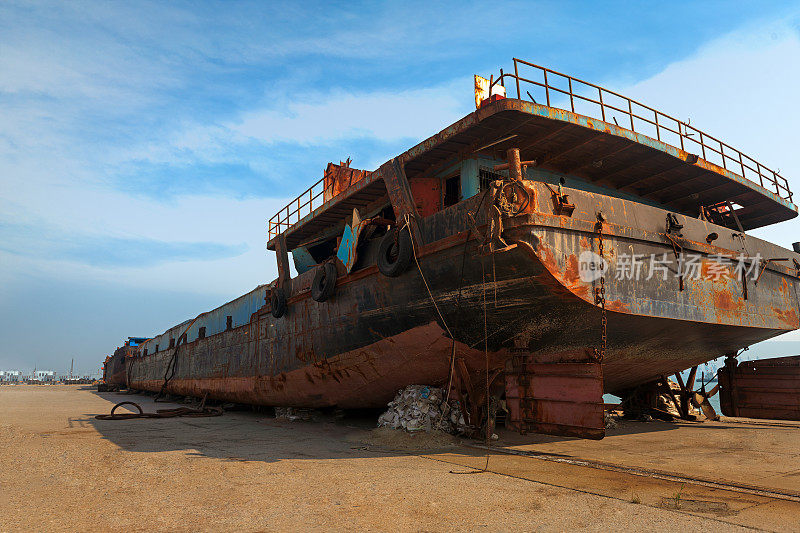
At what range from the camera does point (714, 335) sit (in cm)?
837

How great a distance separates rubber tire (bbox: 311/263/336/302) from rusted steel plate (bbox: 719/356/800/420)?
8.71 m

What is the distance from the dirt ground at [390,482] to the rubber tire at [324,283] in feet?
9.17

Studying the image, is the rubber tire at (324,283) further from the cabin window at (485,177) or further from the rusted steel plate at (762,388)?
the rusted steel plate at (762,388)

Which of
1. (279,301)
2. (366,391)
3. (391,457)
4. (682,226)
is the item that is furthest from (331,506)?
(279,301)

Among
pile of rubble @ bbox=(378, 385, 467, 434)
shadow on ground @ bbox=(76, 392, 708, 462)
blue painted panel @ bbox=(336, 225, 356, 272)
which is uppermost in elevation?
blue painted panel @ bbox=(336, 225, 356, 272)

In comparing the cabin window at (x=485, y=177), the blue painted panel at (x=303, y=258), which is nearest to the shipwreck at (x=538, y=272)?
the cabin window at (x=485, y=177)

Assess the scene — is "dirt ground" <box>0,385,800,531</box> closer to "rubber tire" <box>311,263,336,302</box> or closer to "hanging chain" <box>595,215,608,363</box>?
"hanging chain" <box>595,215,608,363</box>

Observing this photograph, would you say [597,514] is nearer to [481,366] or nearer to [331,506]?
[331,506]

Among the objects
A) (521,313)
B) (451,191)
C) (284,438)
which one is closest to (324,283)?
(284,438)

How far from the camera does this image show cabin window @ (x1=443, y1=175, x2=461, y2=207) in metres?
8.67

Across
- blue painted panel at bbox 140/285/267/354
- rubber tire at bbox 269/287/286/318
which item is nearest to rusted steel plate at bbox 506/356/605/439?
rubber tire at bbox 269/287/286/318

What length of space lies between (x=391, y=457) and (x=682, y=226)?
5573mm

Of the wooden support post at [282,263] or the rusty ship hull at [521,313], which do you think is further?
the wooden support post at [282,263]

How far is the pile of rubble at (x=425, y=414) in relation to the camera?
26.9ft
